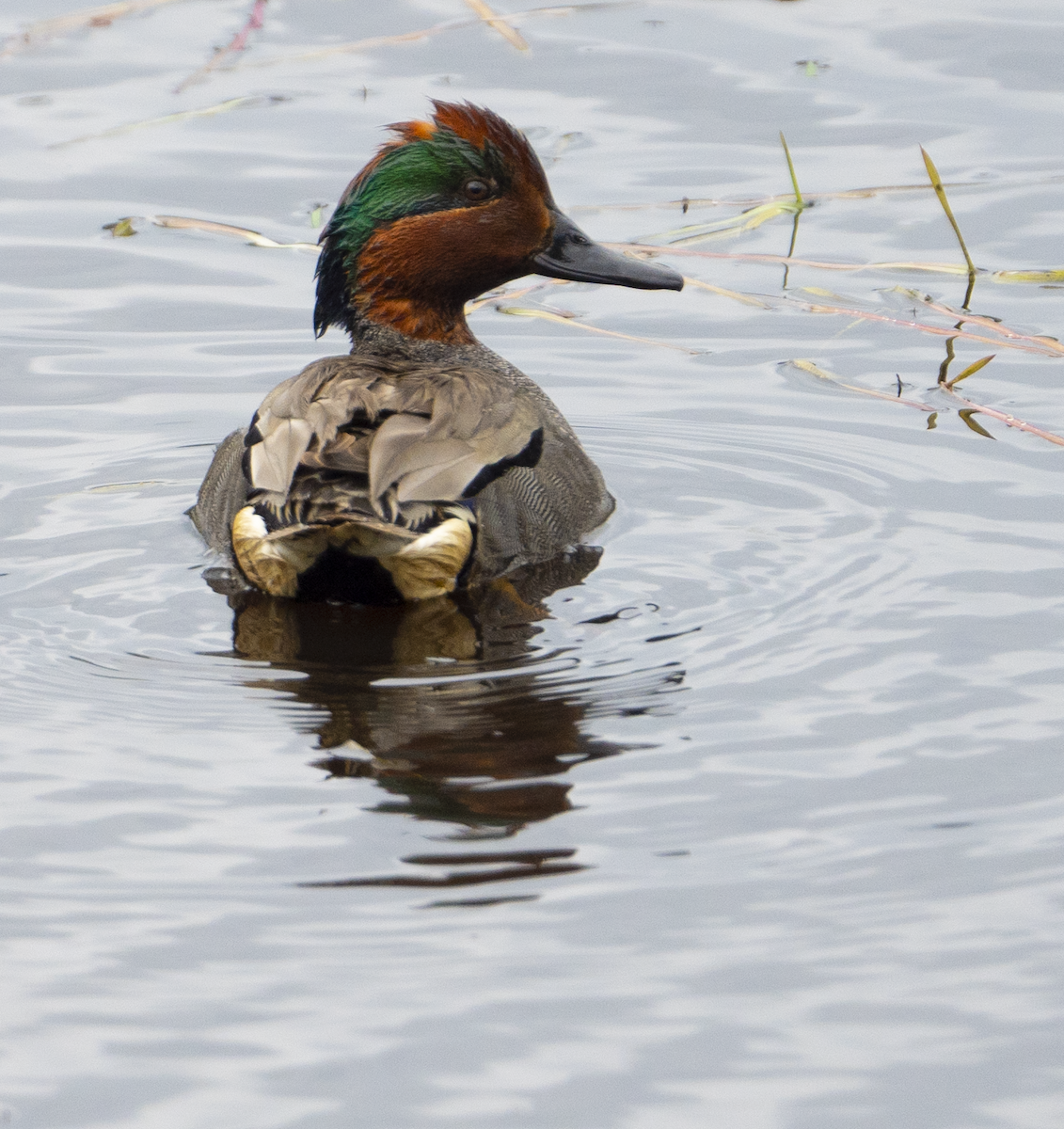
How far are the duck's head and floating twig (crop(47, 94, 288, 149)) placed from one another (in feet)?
14.6

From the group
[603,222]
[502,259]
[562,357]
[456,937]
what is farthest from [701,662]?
[603,222]

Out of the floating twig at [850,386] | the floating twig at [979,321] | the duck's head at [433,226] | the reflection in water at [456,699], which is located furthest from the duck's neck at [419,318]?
the floating twig at [979,321]

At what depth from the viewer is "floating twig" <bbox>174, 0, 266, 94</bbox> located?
12602 mm

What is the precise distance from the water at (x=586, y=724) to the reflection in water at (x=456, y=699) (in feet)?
0.06

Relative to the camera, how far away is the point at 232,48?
42.6 ft

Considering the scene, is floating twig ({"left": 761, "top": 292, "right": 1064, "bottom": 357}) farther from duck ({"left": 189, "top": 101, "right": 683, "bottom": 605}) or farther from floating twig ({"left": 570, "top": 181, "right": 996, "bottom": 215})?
duck ({"left": 189, "top": 101, "right": 683, "bottom": 605})

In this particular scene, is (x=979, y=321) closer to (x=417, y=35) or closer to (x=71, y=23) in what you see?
(x=417, y=35)

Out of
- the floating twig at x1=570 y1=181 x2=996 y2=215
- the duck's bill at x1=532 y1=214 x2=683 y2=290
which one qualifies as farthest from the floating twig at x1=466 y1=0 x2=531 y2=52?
the duck's bill at x1=532 y1=214 x2=683 y2=290

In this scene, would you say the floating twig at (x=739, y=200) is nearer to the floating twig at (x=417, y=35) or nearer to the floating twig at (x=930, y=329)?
the floating twig at (x=930, y=329)

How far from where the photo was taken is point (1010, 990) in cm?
433

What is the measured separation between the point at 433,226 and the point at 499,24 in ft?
18.6

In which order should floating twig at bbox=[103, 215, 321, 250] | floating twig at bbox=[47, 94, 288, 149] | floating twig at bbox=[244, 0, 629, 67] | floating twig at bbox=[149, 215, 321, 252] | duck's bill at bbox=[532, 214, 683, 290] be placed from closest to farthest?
duck's bill at bbox=[532, 214, 683, 290], floating twig at bbox=[149, 215, 321, 252], floating twig at bbox=[103, 215, 321, 250], floating twig at bbox=[47, 94, 288, 149], floating twig at bbox=[244, 0, 629, 67]

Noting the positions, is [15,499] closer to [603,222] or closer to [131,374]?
[131,374]

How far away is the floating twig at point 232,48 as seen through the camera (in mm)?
12602
